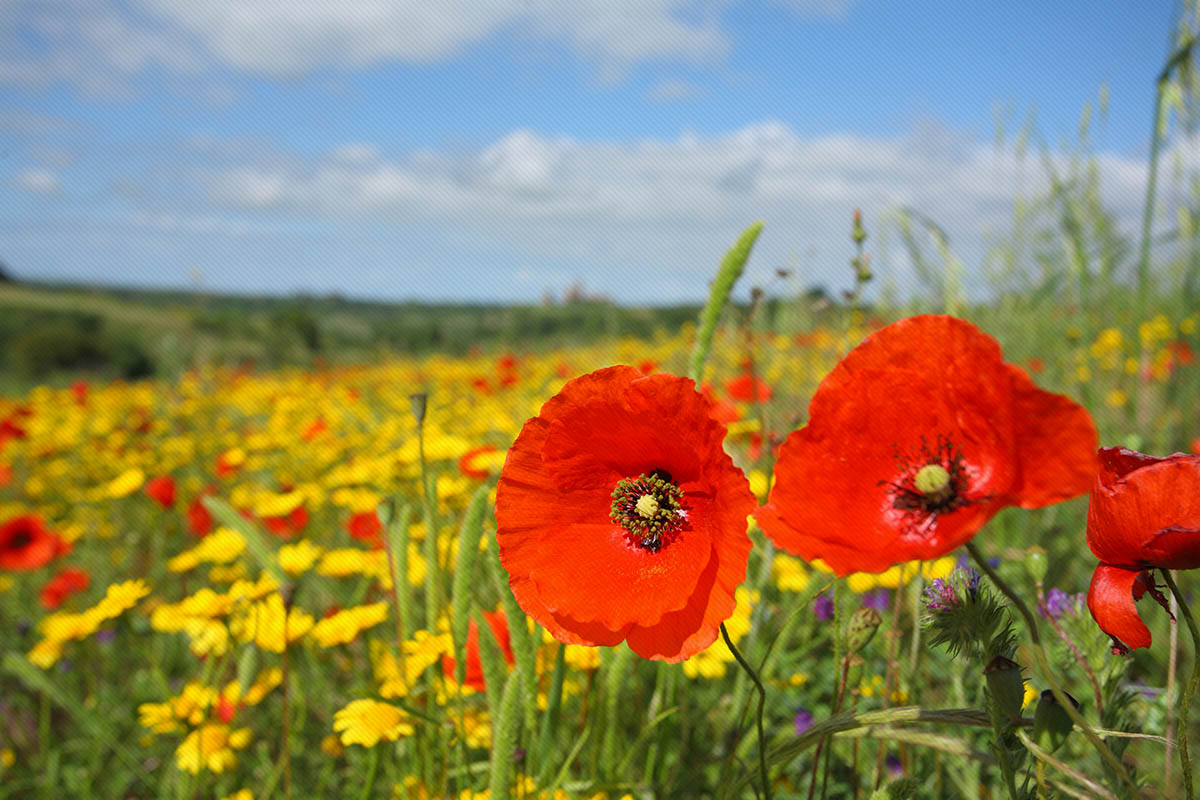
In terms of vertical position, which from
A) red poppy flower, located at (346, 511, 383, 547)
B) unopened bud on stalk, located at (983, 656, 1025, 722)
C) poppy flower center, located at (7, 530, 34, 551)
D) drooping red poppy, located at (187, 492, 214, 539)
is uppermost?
unopened bud on stalk, located at (983, 656, 1025, 722)

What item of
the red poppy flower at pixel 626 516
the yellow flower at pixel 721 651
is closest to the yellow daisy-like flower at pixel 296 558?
the yellow flower at pixel 721 651

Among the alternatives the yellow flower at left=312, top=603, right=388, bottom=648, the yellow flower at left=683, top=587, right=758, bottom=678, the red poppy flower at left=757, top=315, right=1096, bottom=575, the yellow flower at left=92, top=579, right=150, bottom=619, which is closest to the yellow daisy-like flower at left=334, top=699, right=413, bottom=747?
the yellow flower at left=312, top=603, right=388, bottom=648

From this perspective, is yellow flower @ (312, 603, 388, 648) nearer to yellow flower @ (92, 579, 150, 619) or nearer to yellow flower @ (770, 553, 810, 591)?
yellow flower @ (92, 579, 150, 619)

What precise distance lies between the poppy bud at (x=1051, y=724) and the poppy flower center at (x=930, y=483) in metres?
0.16

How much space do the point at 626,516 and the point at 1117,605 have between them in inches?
18.3

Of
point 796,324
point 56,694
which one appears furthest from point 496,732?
point 796,324

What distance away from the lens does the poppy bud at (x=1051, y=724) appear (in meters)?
0.56

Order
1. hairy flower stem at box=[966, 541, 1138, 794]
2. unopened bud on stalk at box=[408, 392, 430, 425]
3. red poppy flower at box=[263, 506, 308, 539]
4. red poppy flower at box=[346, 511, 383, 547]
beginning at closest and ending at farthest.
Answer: hairy flower stem at box=[966, 541, 1138, 794] → unopened bud on stalk at box=[408, 392, 430, 425] → red poppy flower at box=[346, 511, 383, 547] → red poppy flower at box=[263, 506, 308, 539]

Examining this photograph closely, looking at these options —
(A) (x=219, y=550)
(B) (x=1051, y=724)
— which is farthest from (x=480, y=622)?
(A) (x=219, y=550)

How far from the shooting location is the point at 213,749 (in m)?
1.56

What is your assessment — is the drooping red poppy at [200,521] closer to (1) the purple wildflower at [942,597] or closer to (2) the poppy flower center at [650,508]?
(2) the poppy flower center at [650,508]

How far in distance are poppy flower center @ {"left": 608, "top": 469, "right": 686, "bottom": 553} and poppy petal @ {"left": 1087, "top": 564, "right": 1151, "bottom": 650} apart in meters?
0.39

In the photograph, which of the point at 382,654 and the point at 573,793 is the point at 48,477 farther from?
the point at 573,793

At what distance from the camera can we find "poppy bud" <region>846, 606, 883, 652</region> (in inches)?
33.3
